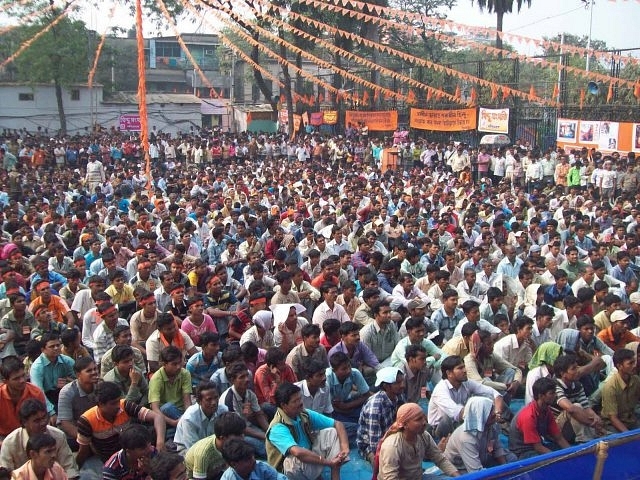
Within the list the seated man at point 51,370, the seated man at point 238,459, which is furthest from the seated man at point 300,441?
the seated man at point 51,370

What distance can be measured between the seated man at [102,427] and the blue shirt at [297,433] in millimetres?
879

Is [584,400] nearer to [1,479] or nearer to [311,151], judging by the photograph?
[1,479]

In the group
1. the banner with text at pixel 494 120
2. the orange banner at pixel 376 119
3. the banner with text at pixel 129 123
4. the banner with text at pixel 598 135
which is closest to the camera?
the banner with text at pixel 598 135

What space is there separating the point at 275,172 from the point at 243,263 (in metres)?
10.4

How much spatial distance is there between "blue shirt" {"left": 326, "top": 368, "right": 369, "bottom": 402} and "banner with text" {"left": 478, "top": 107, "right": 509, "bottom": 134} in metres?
17.7

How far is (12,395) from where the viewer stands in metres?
5.62

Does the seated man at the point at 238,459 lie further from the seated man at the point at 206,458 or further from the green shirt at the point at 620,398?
the green shirt at the point at 620,398

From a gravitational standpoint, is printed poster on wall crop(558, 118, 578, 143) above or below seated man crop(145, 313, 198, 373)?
above

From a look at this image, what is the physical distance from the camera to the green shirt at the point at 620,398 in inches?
255

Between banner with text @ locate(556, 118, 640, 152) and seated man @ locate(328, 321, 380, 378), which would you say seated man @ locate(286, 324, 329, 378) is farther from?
banner with text @ locate(556, 118, 640, 152)

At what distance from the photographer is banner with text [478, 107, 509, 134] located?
22672 millimetres

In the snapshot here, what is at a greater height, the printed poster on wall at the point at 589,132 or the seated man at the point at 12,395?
the printed poster on wall at the point at 589,132

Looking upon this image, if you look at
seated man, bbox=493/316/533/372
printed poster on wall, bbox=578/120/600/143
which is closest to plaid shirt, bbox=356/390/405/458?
seated man, bbox=493/316/533/372

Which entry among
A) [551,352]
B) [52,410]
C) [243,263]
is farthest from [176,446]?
[243,263]
